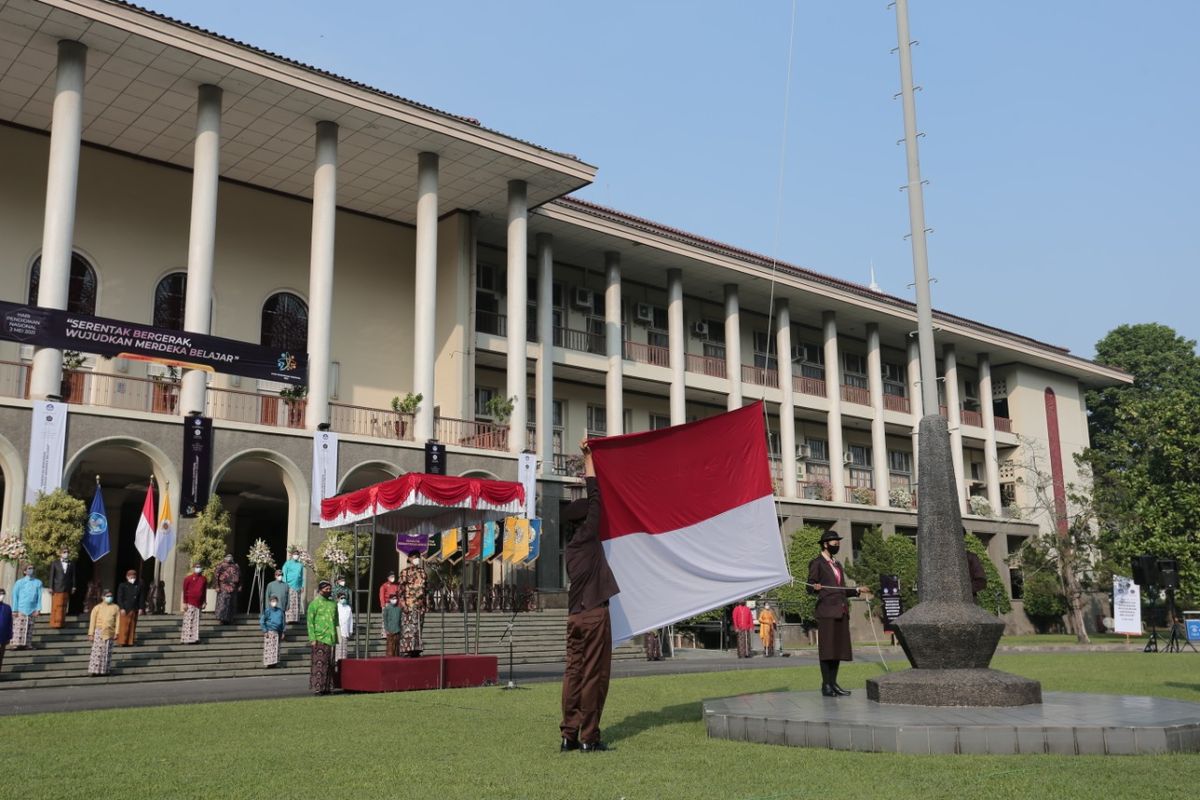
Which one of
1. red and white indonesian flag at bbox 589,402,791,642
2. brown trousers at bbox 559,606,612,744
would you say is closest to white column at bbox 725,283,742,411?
red and white indonesian flag at bbox 589,402,791,642

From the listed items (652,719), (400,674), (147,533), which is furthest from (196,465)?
(652,719)

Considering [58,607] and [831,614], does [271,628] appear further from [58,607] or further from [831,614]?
[831,614]

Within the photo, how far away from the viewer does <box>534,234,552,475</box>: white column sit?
29.6m

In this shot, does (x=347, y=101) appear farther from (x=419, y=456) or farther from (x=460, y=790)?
(x=460, y=790)

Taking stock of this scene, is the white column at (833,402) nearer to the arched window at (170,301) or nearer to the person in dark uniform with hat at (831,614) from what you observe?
the arched window at (170,301)

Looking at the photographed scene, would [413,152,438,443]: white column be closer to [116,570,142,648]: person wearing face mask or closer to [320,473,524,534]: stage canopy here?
[116,570,142,648]: person wearing face mask

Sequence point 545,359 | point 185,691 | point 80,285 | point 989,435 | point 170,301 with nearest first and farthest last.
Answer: point 185,691
point 80,285
point 170,301
point 545,359
point 989,435

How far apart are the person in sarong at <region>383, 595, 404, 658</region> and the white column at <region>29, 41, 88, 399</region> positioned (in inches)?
321

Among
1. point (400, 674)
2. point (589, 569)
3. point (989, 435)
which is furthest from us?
point (989, 435)

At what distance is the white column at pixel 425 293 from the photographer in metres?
25.5

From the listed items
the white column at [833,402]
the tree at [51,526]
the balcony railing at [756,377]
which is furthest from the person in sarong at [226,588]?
the white column at [833,402]

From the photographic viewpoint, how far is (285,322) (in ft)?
91.7

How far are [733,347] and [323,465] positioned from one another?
643 inches

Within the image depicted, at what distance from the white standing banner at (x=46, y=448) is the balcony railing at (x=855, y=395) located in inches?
1084
